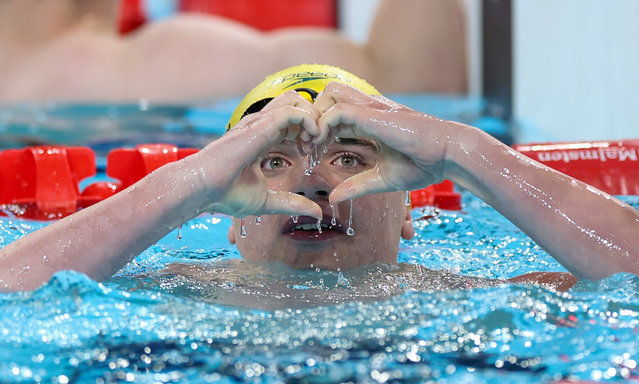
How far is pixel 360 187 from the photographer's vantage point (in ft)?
6.25

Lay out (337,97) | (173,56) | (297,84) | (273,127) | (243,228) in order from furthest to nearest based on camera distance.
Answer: (173,56)
(297,84)
(243,228)
(337,97)
(273,127)

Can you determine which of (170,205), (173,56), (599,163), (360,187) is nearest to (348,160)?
(360,187)

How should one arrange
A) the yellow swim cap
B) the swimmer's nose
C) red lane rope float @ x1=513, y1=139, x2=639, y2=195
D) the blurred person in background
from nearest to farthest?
the swimmer's nose
the yellow swim cap
red lane rope float @ x1=513, y1=139, x2=639, y2=195
the blurred person in background

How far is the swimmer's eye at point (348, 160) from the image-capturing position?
214cm

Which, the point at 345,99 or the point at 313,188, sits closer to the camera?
the point at 345,99

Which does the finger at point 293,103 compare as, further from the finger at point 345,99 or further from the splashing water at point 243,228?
the splashing water at point 243,228

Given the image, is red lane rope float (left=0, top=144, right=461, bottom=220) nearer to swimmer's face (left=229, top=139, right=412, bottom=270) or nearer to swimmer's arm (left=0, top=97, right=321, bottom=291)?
swimmer's face (left=229, top=139, right=412, bottom=270)

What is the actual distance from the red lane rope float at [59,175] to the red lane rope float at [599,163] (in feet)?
4.74

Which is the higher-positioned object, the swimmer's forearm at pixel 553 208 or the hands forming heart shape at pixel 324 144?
the hands forming heart shape at pixel 324 144

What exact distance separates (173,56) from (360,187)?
6393 millimetres

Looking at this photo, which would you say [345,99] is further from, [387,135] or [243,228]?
[243,228]

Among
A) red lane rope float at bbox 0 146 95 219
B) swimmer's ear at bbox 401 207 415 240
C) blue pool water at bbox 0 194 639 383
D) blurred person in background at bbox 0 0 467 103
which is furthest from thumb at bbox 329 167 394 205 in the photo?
blurred person in background at bbox 0 0 467 103

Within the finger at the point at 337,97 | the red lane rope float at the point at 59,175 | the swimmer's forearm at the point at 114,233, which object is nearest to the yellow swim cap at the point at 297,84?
the finger at the point at 337,97

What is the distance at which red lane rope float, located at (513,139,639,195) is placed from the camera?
329cm
